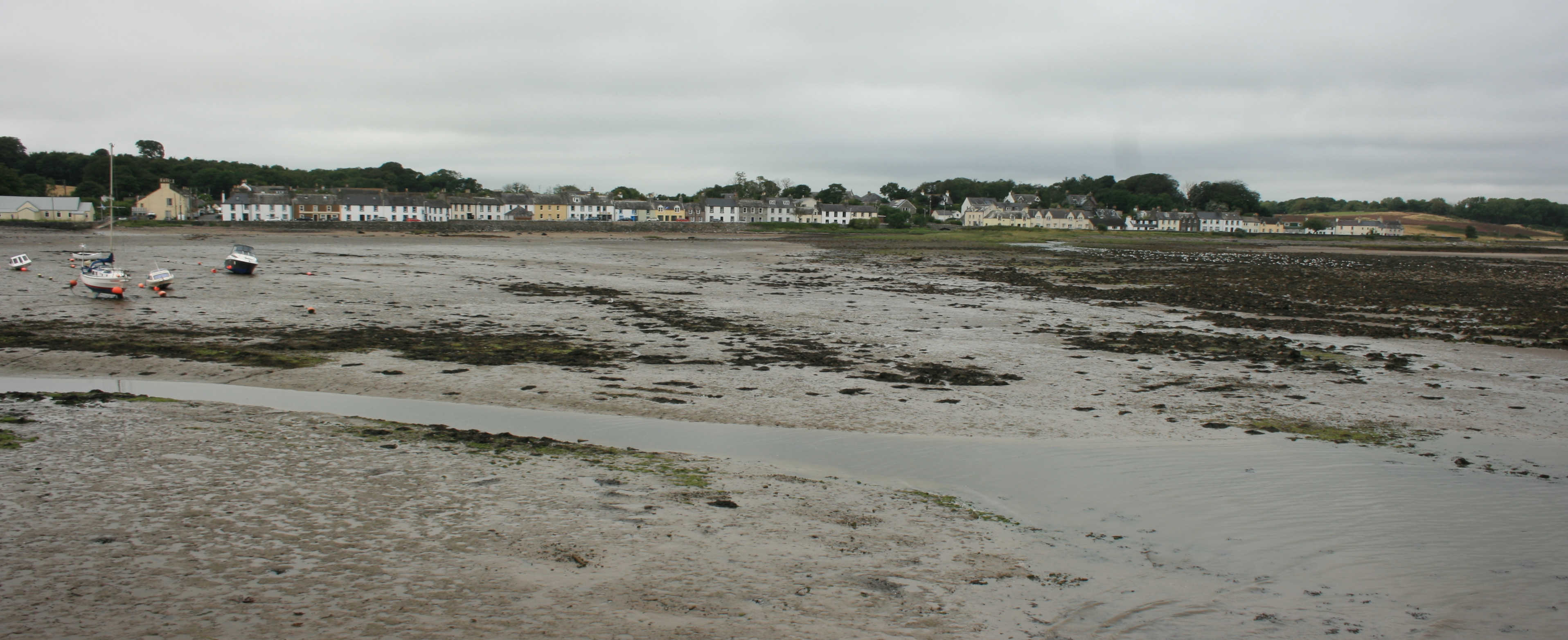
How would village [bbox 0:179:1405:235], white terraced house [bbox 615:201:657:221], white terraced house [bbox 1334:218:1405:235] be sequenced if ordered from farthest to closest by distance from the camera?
white terraced house [bbox 1334:218:1405:235], white terraced house [bbox 615:201:657:221], village [bbox 0:179:1405:235]

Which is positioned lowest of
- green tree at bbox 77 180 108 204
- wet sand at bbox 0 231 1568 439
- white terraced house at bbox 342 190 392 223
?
wet sand at bbox 0 231 1568 439

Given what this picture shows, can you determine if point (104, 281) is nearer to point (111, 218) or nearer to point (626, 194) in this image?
point (111, 218)

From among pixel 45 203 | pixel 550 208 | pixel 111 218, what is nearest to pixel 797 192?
pixel 550 208

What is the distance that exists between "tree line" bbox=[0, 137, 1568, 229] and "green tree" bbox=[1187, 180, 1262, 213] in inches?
6.7

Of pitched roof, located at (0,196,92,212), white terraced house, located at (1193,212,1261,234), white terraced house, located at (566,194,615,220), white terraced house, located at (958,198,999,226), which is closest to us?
pitched roof, located at (0,196,92,212)

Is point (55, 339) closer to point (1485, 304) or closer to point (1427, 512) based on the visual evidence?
point (1427, 512)

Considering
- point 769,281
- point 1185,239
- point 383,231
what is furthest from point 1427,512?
point 1185,239

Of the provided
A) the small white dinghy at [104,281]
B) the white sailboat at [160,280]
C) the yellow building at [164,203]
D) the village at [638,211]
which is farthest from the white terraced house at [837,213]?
the small white dinghy at [104,281]

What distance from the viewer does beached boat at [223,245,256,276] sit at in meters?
27.3

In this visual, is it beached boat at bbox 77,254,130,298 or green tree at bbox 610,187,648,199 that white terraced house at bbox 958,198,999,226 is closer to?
green tree at bbox 610,187,648,199

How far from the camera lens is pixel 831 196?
449 feet

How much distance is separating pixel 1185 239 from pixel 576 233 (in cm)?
6270

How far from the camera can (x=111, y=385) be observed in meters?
10.8

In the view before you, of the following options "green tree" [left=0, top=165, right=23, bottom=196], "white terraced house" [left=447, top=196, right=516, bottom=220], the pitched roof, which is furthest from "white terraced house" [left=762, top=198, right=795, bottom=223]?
"green tree" [left=0, top=165, right=23, bottom=196]
